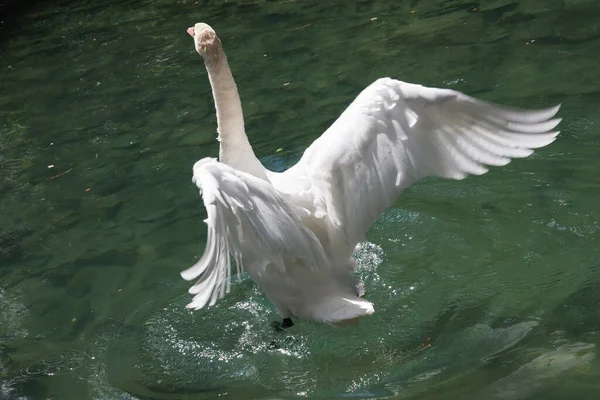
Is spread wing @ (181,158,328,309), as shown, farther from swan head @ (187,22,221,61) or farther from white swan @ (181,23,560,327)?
swan head @ (187,22,221,61)

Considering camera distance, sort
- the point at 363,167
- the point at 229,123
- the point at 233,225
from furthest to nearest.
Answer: the point at 229,123 → the point at 363,167 → the point at 233,225

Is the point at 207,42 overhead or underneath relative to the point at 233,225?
overhead

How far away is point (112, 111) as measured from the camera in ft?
29.0

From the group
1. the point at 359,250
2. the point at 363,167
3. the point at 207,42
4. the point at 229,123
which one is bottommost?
the point at 359,250

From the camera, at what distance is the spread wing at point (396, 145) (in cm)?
453

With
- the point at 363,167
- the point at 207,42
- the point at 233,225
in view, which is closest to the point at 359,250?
the point at 363,167

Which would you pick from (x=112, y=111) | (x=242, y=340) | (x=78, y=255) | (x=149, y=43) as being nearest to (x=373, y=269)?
(x=242, y=340)

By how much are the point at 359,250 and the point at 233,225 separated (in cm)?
191

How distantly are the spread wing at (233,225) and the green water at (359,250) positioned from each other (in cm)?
78

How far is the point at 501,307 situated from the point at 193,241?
94.0 inches

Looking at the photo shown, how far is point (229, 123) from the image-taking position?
5.11 metres

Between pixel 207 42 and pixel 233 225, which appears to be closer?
pixel 233 225

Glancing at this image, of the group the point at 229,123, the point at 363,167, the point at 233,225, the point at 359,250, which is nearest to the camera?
the point at 233,225

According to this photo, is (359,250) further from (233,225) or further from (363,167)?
(233,225)
